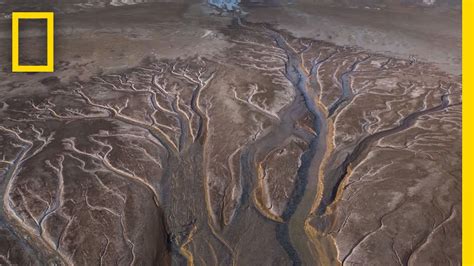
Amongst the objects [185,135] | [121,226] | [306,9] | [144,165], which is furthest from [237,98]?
[306,9]

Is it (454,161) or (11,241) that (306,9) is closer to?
(454,161)

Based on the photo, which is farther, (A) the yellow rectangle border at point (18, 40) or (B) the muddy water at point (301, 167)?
(A) the yellow rectangle border at point (18, 40)

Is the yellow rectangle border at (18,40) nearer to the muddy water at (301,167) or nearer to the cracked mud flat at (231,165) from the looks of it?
the cracked mud flat at (231,165)

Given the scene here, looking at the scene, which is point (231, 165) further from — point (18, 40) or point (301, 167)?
point (18, 40)

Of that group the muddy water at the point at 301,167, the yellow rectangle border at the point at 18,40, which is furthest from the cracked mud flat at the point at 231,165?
the yellow rectangle border at the point at 18,40

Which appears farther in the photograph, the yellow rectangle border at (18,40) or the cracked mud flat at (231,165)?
the yellow rectangle border at (18,40)

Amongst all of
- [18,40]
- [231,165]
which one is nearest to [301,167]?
[231,165]
